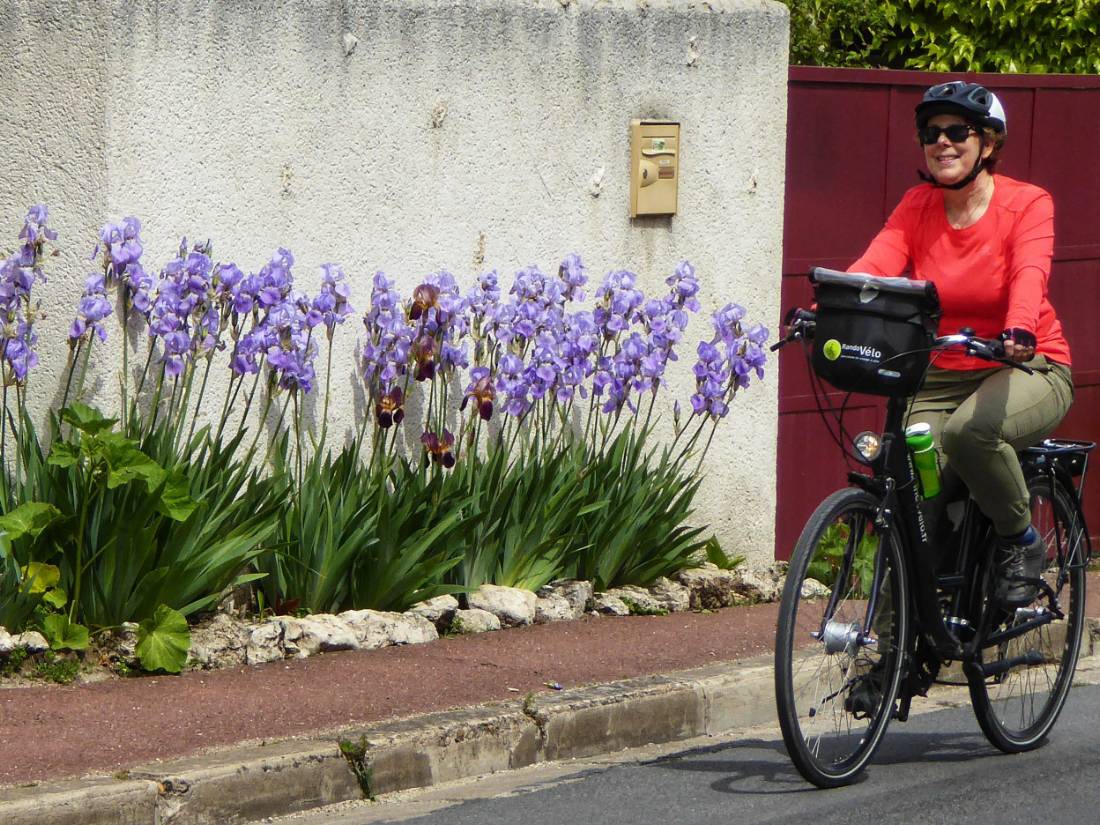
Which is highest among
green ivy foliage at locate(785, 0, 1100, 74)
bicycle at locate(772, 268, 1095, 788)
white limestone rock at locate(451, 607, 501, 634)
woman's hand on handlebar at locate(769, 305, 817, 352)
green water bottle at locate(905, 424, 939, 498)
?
green ivy foliage at locate(785, 0, 1100, 74)

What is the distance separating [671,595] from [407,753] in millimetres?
2363

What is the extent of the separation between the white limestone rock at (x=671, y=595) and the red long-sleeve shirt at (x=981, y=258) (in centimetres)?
229

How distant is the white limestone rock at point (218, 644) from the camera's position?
6.10m

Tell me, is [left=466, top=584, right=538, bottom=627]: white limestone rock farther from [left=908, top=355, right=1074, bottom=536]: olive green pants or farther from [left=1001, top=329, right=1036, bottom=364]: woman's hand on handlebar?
[left=1001, top=329, right=1036, bottom=364]: woman's hand on handlebar

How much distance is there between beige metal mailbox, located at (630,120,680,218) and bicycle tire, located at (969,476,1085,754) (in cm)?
251

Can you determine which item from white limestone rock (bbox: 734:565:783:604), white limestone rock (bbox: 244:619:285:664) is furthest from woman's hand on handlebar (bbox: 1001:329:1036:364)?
white limestone rock (bbox: 734:565:783:604)

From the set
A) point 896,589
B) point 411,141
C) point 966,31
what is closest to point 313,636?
point 411,141

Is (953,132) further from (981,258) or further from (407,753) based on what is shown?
(407,753)

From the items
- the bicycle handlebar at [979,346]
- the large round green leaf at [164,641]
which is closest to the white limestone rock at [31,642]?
the large round green leaf at [164,641]

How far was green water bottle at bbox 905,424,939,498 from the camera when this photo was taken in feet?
17.2

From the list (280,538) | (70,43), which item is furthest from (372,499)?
(70,43)

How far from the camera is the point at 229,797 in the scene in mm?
4863

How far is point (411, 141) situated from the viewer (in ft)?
23.2

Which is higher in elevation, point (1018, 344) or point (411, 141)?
point (411, 141)
